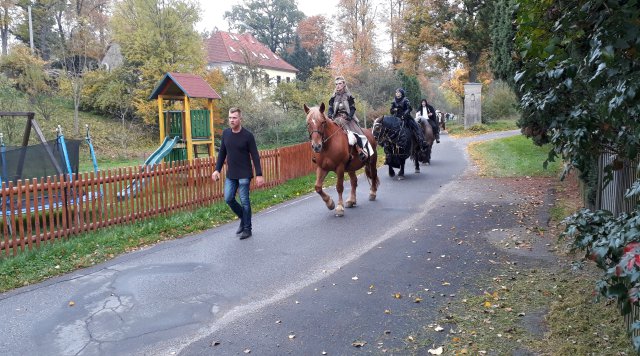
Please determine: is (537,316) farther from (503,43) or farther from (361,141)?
(503,43)

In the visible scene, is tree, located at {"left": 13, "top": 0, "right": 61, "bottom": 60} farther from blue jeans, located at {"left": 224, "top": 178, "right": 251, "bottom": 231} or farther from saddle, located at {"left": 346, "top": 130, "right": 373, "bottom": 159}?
blue jeans, located at {"left": 224, "top": 178, "right": 251, "bottom": 231}

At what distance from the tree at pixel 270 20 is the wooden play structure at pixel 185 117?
5113 cm

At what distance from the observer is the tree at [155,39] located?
105 ft

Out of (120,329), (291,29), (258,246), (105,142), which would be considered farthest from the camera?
(291,29)

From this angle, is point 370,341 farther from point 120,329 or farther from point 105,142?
point 105,142

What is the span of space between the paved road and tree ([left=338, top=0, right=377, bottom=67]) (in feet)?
146

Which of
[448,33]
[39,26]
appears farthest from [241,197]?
[39,26]

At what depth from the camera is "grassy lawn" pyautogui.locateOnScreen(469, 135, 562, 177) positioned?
15258mm

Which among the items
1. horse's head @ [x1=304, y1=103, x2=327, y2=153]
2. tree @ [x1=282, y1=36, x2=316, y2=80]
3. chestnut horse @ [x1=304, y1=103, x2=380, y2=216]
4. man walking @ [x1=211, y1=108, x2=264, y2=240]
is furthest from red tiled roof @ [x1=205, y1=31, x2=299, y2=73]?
man walking @ [x1=211, y1=108, x2=264, y2=240]

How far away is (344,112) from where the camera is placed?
37.0 ft

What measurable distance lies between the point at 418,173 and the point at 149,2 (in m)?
23.6

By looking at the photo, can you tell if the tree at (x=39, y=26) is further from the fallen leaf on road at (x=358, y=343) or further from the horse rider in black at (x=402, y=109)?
the fallen leaf on road at (x=358, y=343)

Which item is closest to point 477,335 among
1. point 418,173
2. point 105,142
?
point 418,173

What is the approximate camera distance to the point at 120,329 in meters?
5.24
